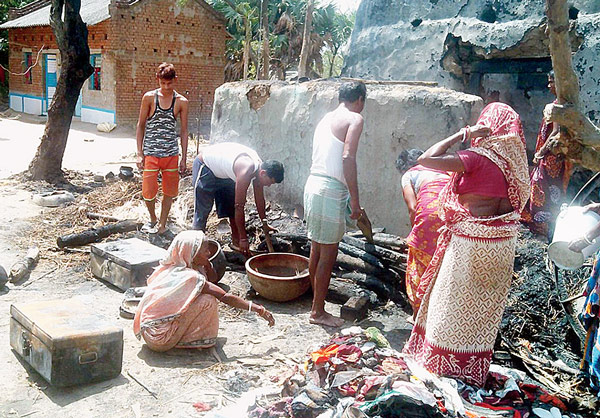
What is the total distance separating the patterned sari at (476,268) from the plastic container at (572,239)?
302 mm

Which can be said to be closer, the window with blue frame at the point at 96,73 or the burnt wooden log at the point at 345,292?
the burnt wooden log at the point at 345,292

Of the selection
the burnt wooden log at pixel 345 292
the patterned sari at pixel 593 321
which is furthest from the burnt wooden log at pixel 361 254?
the patterned sari at pixel 593 321

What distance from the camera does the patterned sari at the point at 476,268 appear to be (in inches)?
131

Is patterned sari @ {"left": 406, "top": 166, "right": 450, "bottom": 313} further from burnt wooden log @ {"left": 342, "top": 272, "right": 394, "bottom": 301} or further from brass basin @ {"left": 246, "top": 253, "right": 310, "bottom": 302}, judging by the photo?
brass basin @ {"left": 246, "top": 253, "right": 310, "bottom": 302}


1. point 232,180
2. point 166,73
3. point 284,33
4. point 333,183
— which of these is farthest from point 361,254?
point 284,33

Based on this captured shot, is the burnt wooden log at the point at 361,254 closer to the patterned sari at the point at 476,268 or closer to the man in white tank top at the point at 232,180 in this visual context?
the man in white tank top at the point at 232,180

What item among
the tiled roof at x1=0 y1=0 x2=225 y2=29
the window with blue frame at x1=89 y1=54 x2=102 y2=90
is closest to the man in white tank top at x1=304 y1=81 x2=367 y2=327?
the tiled roof at x1=0 y1=0 x2=225 y2=29

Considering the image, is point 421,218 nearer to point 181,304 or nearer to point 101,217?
point 181,304

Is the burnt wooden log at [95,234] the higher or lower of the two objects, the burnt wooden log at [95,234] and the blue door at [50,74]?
the lower

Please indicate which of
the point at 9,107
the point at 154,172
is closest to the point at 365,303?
the point at 154,172

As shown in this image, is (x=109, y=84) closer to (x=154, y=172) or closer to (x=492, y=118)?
(x=154, y=172)

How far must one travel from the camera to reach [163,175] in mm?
6691

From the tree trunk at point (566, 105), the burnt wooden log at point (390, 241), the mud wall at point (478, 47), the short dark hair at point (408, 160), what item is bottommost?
the burnt wooden log at point (390, 241)

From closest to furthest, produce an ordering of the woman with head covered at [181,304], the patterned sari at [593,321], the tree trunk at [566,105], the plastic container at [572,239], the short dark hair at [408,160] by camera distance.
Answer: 1. the tree trunk at [566,105]
2. the plastic container at [572,239]
3. the patterned sari at [593,321]
4. the woman with head covered at [181,304]
5. the short dark hair at [408,160]
